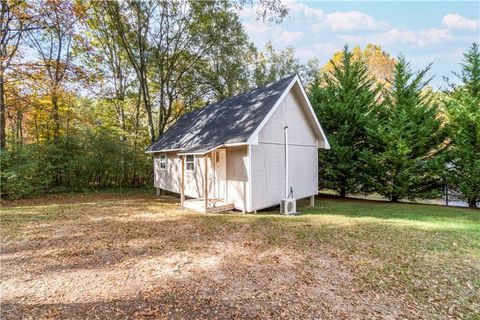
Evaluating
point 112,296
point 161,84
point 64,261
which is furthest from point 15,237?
point 161,84

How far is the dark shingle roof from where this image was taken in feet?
30.7

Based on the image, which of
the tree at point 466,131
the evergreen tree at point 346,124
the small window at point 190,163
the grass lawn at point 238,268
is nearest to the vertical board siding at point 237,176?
the grass lawn at point 238,268

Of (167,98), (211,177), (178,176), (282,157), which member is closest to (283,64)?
(167,98)

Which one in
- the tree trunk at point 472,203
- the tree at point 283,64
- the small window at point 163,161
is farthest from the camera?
the tree at point 283,64

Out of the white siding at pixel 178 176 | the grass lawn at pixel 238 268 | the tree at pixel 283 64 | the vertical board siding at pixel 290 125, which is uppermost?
the tree at pixel 283 64

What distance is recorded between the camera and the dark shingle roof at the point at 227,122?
30.7 ft

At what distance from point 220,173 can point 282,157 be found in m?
2.54

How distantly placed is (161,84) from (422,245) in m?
18.1

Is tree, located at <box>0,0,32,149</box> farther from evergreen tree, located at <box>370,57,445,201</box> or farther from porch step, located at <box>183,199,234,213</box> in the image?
evergreen tree, located at <box>370,57,445,201</box>

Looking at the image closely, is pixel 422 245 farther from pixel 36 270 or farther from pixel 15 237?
pixel 15 237

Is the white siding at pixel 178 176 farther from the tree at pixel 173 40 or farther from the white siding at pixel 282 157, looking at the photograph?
the tree at pixel 173 40

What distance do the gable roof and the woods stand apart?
275 centimetres

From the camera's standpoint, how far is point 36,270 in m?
4.45

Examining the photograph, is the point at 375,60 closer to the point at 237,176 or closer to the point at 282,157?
the point at 282,157
